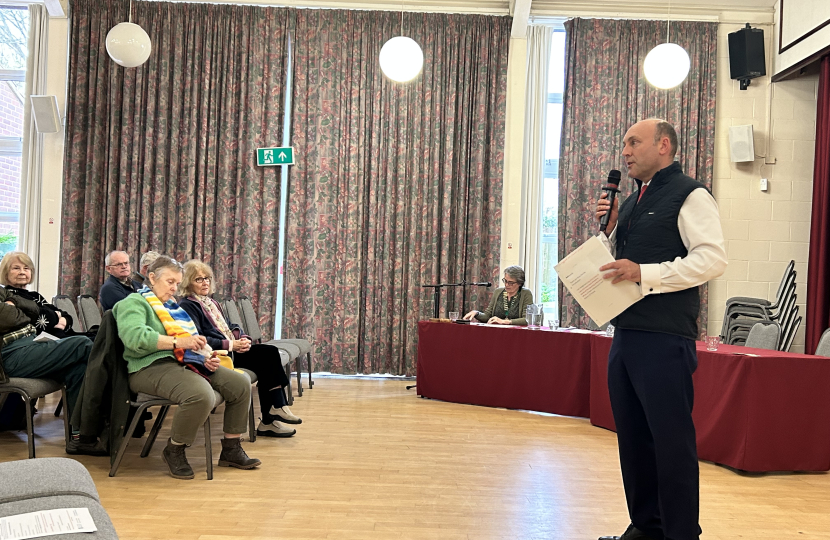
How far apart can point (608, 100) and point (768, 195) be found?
1.92 metres

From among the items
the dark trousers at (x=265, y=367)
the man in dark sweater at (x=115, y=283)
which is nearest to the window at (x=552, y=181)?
the dark trousers at (x=265, y=367)

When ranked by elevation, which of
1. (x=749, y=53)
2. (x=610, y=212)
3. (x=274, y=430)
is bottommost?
(x=274, y=430)

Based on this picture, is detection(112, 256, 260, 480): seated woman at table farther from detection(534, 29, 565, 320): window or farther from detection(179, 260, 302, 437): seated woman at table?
detection(534, 29, 565, 320): window

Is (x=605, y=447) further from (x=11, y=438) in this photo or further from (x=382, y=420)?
(x=11, y=438)

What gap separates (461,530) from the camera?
2.79m

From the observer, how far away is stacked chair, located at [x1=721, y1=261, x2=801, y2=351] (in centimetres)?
659

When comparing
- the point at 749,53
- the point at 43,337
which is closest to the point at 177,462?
the point at 43,337

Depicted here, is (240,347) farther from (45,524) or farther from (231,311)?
(45,524)

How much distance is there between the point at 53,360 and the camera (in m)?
3.66

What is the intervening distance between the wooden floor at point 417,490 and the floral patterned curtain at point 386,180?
2.39 meters


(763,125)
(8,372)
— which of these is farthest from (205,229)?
(763,125)

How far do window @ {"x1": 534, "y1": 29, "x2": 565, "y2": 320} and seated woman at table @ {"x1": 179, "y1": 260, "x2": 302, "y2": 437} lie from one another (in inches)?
140

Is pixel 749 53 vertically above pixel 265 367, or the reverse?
pixel 749 53

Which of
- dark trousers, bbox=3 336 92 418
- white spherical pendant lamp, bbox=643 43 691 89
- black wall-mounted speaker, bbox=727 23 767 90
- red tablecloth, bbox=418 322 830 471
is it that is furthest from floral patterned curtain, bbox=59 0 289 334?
black wall-mounted speaker, bbox=727 23 767 90
